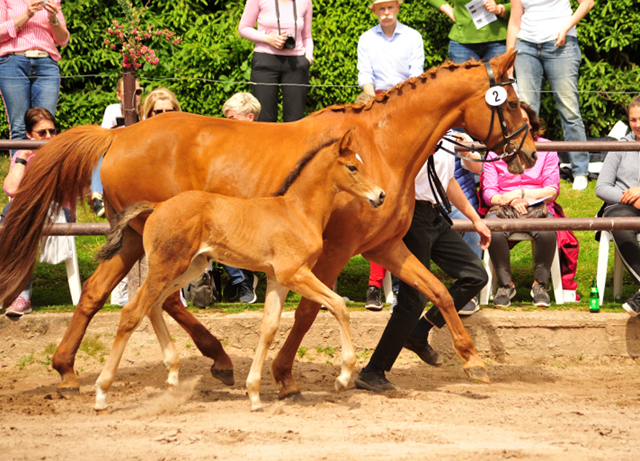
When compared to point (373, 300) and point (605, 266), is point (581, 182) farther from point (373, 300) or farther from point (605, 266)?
point (373, 300)

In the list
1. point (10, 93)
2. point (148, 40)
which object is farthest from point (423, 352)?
point (148, 40)

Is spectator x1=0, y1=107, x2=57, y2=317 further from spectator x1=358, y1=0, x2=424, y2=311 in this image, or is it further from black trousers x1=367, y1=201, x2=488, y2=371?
black trousers x1=367, y1=201, x2=488, y2=371

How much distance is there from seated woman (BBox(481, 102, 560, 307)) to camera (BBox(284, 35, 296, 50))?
84.1 inches

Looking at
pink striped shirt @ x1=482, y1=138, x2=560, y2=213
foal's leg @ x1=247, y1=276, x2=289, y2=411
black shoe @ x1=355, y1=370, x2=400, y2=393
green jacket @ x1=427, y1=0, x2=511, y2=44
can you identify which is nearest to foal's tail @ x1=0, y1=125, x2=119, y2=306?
foal's leg @ x1=247, y1=276, x2=289, y2=411

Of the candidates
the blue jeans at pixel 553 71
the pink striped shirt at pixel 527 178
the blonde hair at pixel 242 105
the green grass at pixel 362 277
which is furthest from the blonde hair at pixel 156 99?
the blue jeans at pixel 553 71

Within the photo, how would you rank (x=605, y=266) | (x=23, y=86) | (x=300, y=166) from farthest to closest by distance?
(x=23, y=86) < (x=605, y=266) < (x=300, y=166)

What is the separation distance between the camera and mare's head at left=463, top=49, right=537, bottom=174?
4725 mm

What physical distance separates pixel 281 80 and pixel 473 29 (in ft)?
6.96

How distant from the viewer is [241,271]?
21.6ft

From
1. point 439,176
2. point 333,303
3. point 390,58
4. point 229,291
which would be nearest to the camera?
point 333,303

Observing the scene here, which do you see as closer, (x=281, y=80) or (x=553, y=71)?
(x=281, y=80)

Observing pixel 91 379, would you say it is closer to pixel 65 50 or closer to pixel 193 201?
pixel 193 201

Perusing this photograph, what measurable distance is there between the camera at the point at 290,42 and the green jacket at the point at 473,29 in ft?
6.09

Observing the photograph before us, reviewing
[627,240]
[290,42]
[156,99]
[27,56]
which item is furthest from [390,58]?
[27,56]
